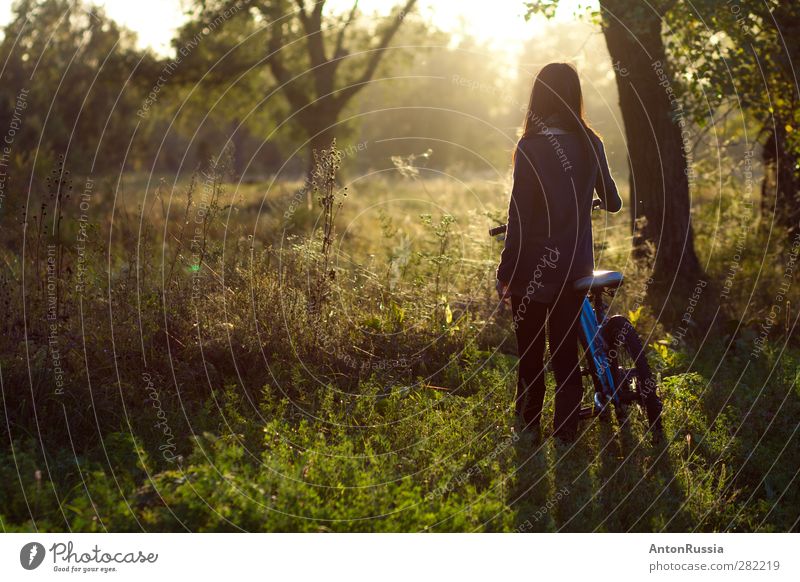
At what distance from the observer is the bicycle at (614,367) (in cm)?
587

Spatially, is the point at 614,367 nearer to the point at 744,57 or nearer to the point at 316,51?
the point at 744,57

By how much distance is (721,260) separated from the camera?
10.9 meters

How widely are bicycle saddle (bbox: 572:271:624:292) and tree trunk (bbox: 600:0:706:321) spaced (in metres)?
4.36

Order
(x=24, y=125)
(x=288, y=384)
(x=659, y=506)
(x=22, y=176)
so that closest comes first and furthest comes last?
1. (x=659, y=506)
2. (x=288, y=384)
3. (x=22, y=176)
4. (x=24, y=125)

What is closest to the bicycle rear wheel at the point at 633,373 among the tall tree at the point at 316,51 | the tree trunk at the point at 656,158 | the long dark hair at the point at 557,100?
the long dark hair at the point at 557,100

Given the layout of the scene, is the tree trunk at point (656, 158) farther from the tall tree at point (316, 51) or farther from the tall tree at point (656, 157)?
the tall tree at point (316, 51)

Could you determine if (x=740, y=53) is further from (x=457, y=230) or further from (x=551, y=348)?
(x=551, y=348)

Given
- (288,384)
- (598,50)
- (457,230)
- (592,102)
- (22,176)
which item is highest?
(592,102)

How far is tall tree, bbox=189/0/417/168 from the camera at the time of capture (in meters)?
23.3

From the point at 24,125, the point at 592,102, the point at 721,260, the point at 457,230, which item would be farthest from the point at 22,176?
the point at 592,102

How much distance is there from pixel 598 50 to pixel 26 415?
769 centimetres

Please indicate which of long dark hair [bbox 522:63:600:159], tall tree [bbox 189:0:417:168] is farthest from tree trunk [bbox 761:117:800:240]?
tall tree [bbox 189:0:417:168]

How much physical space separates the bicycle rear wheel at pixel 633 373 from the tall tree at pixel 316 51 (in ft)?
59.4

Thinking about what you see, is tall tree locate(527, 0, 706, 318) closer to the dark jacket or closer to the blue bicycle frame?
the blue bicycle frame
